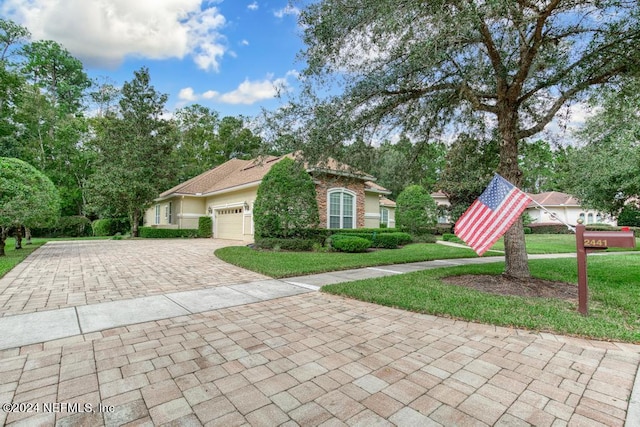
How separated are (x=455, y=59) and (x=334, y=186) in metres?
9.21

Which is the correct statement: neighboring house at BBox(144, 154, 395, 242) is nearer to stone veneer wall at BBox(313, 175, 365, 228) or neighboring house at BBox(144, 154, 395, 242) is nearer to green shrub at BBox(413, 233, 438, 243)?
stone veneer wall at BBox(313, 175, 365, 228)

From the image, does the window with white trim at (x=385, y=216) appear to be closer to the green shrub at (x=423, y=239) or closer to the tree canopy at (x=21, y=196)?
the green shrub at (x=423, y=239)

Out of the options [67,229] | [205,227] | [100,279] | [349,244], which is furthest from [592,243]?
[67,229]

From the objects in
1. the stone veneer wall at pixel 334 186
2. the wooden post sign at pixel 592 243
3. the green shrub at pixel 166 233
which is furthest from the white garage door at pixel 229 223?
the wooden post sign at pixel 592 243

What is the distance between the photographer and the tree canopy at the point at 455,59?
5.19m

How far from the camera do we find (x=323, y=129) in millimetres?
6828

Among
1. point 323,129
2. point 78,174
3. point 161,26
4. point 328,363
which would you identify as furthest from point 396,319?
point 78,174

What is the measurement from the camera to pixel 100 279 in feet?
22.4

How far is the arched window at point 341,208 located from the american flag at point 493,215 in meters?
10.1

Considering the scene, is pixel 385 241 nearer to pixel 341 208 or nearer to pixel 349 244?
pixel 341 208

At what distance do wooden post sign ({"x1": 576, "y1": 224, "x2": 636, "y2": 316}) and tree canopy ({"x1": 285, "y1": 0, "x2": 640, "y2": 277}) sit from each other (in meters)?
2.10

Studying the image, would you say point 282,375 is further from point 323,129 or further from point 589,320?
point 323,129

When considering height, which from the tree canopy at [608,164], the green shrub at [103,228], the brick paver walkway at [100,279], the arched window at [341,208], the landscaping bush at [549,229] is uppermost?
the tree canopy at [608,164]

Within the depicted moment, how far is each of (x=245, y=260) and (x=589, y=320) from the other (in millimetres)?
7618
